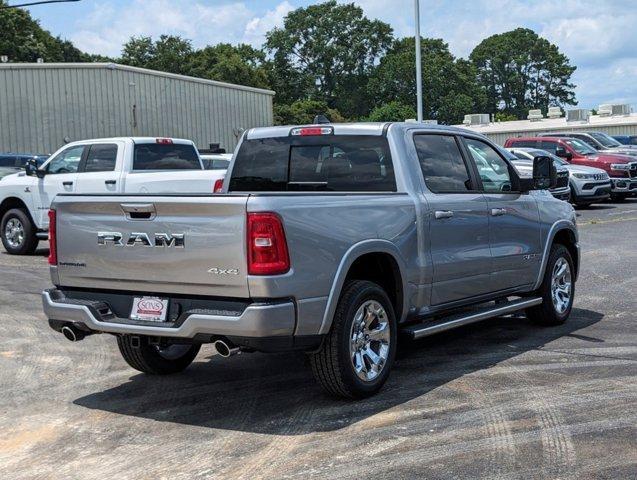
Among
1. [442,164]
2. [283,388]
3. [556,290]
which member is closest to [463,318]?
[442,164]

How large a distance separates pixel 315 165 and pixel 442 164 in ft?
3.36

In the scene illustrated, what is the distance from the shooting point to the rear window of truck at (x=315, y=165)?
23.4 feet

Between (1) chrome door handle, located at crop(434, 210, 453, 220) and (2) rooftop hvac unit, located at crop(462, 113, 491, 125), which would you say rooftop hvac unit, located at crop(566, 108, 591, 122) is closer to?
(2) rooftop hvac unit, located at crop(462, 113, 491, 125)

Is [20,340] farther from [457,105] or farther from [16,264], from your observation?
[457,105]

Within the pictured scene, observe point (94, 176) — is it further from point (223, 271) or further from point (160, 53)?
point (160, 53)

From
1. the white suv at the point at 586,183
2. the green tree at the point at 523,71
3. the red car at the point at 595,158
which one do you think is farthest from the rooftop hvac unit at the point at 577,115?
the green tree at the point at 523,71

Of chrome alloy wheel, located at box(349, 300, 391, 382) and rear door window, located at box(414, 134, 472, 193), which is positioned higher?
rear door window, located at box(414, 134, 472, 193)

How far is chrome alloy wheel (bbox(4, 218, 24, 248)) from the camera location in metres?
15.7

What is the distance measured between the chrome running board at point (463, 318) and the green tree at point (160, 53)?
85.0m

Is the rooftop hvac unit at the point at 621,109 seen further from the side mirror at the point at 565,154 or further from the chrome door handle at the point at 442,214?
the chrome door handle at the point at 442,214

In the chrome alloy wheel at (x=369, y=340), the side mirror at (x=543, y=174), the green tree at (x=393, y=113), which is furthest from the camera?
the green tree at (x=393, y=113)

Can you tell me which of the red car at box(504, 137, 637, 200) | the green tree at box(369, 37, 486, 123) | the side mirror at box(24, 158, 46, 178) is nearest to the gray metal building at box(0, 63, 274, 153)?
the red car at box(504, 137, 637, 200)

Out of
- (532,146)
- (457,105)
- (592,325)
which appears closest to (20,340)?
(592,325)

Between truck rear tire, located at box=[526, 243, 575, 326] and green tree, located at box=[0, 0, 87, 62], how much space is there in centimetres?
6851
